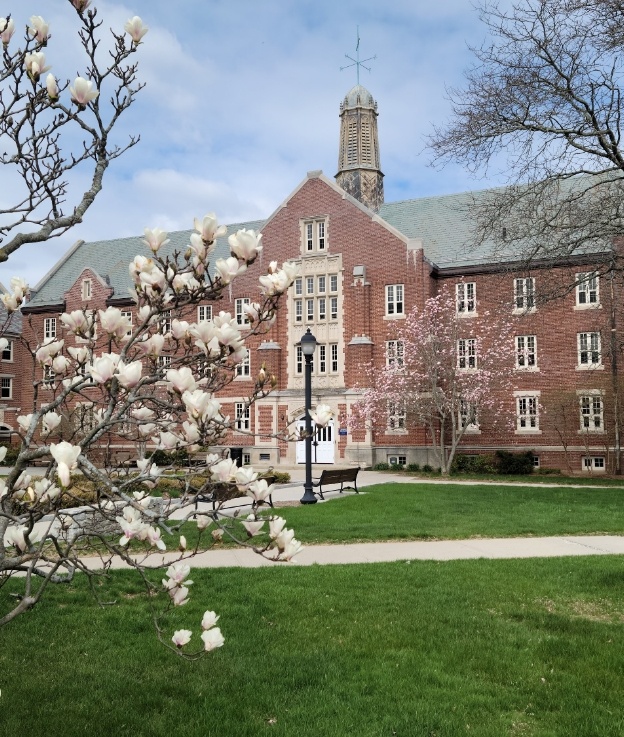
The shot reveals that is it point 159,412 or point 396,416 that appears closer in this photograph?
point 159,412

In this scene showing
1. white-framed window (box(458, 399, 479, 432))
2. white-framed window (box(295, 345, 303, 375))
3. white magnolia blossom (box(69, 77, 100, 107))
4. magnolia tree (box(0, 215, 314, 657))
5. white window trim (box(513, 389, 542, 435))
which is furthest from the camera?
white-framed window (box(295, 345, 303, 375))

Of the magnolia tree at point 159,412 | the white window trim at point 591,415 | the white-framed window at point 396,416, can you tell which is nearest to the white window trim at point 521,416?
the white window trim at point 591,415

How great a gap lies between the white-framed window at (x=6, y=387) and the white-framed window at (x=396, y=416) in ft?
90.6

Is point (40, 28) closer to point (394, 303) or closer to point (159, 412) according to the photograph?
point (159, 412)

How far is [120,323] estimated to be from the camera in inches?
145

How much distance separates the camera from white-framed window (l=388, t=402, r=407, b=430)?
102 ft

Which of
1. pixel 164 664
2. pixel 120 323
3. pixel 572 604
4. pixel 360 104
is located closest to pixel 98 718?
pixel 164 664

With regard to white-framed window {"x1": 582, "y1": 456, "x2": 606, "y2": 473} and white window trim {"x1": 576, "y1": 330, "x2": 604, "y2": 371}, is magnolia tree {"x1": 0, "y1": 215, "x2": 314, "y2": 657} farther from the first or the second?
white-framed window {"x1": 582, "y1": 456, "x2": 606, "y2": 473}

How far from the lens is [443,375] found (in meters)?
31.2

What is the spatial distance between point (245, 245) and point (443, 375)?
93.2 ft

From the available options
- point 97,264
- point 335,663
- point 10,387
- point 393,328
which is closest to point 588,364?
point 393,328

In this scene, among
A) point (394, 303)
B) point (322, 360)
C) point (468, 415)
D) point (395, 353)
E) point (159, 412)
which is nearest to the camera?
point (159, 412)

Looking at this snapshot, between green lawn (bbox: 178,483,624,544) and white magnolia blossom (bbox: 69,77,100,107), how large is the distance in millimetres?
8518

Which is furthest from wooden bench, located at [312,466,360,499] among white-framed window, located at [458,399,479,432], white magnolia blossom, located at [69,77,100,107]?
white magnolia blossom, located at [69,77,100,107]
